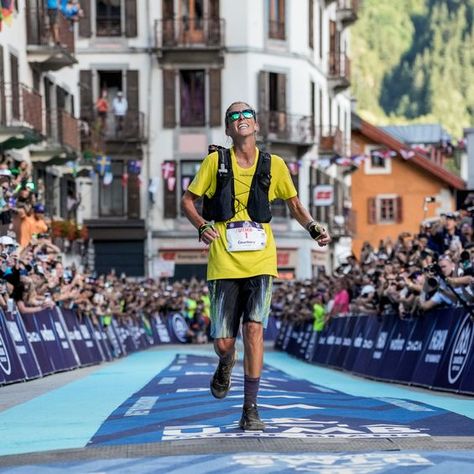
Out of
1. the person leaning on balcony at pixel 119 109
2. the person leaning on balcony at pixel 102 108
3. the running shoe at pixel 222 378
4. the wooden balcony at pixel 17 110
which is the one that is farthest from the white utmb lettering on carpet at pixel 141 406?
the person leaning on balcony at pixel 119 109

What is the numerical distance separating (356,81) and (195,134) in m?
129

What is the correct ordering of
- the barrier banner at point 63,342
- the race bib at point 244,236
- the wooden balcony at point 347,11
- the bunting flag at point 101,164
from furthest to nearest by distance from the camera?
the wooden balcony at point 347,11 < the bunting flag at point 101,164 < the barrier banner at point 63,342 < the race bib at point 244,236

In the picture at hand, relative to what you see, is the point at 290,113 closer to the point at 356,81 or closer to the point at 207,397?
the point at 207,397

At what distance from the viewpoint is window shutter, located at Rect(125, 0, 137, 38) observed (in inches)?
2488

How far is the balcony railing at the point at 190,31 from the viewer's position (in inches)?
2501

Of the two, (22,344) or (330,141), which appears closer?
(22,344)

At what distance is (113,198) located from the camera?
6347 centimetres

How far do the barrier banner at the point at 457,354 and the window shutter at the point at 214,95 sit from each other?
1759 inches

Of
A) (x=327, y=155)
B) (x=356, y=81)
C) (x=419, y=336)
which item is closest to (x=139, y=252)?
(x=327, y=155)

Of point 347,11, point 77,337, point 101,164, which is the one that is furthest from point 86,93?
point 77,337

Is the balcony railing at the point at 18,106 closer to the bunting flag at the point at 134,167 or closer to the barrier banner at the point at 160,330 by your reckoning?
the barrier banner at the point at 160,330

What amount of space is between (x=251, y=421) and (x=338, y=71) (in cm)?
6224

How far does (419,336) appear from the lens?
70.4 ft

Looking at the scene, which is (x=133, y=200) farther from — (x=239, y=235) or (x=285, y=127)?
(x=239, y=235)
